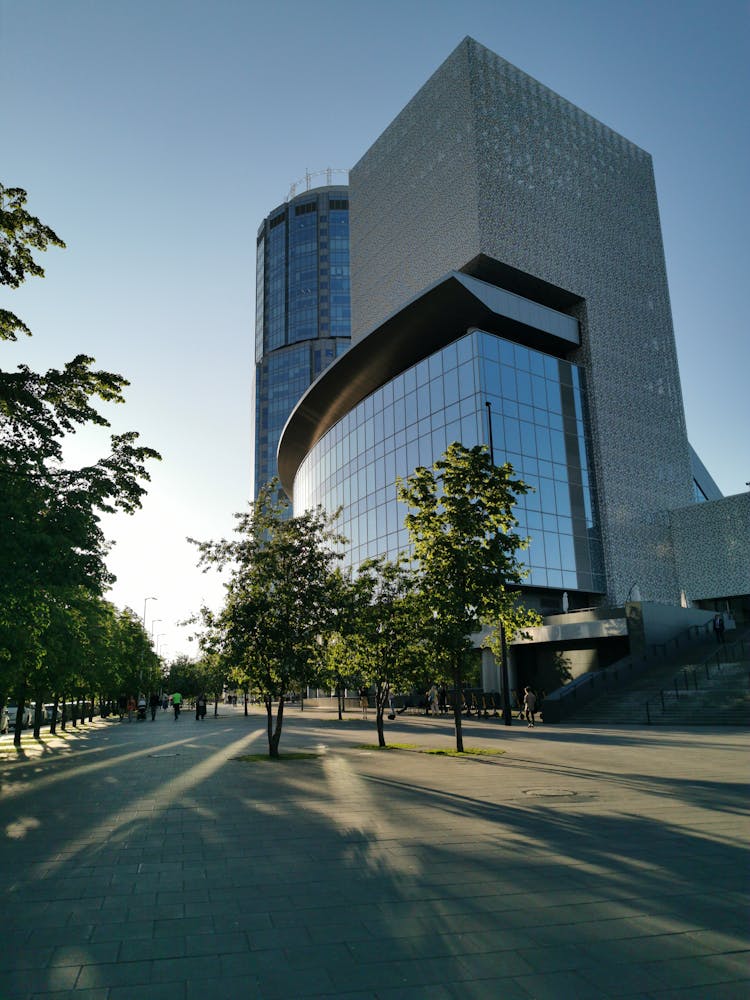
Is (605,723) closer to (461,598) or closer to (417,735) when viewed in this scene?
(417,735)

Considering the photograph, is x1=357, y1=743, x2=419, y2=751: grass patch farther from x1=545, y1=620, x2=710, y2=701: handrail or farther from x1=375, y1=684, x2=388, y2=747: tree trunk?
x1=545, y1=620, x2=710, y2=701: handrail

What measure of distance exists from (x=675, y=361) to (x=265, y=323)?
108370 millimetres

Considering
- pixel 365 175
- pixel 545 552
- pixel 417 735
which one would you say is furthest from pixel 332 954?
pixel 365 175

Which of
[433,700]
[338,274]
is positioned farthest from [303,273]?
[433,700]

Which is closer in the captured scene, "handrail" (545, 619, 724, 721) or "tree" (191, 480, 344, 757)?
"tree" (191, 480, 344, 757)

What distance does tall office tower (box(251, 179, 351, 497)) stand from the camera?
5738 inches

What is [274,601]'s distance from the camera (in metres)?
18.8

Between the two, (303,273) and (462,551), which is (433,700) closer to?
(462,551)

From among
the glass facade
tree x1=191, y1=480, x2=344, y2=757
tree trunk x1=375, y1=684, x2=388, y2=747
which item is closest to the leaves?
tree x1=191, y1=480, x2=344, y2=757

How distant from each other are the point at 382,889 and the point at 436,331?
166 feet

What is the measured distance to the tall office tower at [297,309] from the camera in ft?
478

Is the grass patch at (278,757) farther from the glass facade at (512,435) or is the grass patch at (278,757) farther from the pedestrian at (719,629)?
the pedestrian at (719,629)

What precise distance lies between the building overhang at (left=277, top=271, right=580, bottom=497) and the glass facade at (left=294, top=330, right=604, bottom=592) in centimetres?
206

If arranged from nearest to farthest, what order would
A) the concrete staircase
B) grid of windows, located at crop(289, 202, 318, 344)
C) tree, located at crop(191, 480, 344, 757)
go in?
tree, located at crop(191, 480, 344, 757) → the concrete staircase → grid of windows, located at crop(289, 202, 318, 344)
